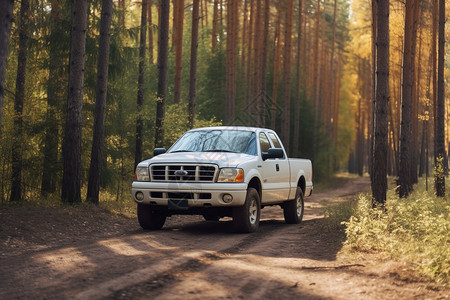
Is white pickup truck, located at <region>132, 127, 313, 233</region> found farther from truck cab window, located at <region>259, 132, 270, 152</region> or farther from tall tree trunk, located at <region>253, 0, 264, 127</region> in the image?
tall tree trunk, located at <region>253, 0, 264, 127</region>

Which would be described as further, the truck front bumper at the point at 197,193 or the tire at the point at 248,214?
the tire at the point at 248,214

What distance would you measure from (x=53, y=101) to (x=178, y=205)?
7422 millimetres

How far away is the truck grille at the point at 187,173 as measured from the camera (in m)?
10.5

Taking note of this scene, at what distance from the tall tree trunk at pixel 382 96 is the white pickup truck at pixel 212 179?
219 cm

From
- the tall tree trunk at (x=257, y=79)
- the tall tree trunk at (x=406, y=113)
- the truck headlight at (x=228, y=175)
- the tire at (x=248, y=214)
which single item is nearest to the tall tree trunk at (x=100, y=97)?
the tire at (x=248, y=214)

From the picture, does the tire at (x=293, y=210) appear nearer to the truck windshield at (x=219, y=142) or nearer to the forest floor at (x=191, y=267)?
the forest floor at (x=191, y=267)

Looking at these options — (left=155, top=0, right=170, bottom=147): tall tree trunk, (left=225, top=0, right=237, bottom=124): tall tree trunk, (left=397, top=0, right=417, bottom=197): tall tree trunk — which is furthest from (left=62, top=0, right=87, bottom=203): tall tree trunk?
(left=225, top=0, right=237, bottom=124): tall tree trunk

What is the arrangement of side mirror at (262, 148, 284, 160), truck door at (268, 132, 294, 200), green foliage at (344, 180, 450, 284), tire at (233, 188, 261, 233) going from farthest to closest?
truck door at (268, 132, 294, 200) → side mirror at (262, 148, 284, 160) → tire at (233, 188, 261, 233) → green foliage at (344, 180, 450, 284)

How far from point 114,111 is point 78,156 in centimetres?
434

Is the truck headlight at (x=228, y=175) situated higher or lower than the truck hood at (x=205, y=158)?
lower

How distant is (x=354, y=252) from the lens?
28.4 feet

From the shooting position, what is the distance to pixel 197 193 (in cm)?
1044

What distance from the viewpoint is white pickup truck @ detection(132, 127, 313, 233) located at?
34.2 feet

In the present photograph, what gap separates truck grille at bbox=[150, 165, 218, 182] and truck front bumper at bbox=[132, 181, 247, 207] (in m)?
0.12
